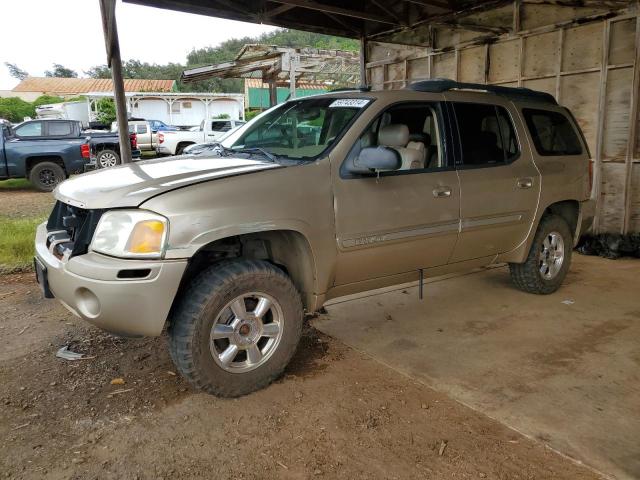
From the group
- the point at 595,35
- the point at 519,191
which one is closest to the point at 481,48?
the point at 595,35

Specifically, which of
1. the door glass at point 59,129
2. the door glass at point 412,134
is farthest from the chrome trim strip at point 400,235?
the door glass at point 59,129

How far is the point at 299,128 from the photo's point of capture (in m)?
3.90

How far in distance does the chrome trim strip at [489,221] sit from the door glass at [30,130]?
12.3 meters

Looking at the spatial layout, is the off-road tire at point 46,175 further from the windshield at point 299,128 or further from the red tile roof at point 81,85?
the red tile roof at point 81,85

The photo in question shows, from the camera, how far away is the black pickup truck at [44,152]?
1216 cm

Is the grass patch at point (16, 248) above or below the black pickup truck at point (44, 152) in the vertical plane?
below

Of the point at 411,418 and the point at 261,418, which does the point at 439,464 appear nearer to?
the point at 411,418

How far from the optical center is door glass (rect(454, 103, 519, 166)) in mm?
4141

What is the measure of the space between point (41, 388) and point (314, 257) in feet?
6.36

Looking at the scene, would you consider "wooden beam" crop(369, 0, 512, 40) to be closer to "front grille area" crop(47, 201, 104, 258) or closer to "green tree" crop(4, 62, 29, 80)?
"front grille area" crop(47, 201, 104, 258)

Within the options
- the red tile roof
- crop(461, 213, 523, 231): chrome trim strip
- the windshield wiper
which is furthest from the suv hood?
the red tile roof

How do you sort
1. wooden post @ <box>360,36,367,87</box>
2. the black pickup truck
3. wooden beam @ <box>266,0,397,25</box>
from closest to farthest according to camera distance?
wooden beam @ <box>266,0,397,25</box> < wooden post @ <box>360,36,367,87</box> < the black pickup truck

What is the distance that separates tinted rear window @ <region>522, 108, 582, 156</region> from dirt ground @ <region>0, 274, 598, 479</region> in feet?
8.76

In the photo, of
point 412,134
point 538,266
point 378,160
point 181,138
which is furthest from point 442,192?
point 181,138
